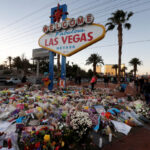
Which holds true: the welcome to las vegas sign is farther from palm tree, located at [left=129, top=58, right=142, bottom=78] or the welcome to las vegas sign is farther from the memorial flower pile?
palm tree, located at [left=129, top=58, right=142, bottom=78]

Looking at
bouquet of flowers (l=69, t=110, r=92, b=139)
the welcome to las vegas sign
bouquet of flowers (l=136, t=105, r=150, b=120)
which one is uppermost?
the welcome to las vegas sign

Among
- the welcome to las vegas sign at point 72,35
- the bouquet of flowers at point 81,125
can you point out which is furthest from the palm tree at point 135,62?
the bouquet of flowers at point 81,125

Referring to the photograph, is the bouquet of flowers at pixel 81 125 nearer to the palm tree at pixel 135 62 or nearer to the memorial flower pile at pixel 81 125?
the memorial flower pile at pixel 81 125

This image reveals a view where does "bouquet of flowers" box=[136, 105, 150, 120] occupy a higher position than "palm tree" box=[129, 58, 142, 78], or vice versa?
"palm tree" box=[129, 58, 142, 78]

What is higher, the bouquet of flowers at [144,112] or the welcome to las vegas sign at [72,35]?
the welcome to las vegas sign at [72,35]

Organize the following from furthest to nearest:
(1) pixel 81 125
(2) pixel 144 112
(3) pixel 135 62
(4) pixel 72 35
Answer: (3) pixel 135 62
(4) pixel 72 35
(2) pixel 144 112
(1) pixel 81 125

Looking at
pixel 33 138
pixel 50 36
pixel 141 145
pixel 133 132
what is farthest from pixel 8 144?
A: pixel 50 36

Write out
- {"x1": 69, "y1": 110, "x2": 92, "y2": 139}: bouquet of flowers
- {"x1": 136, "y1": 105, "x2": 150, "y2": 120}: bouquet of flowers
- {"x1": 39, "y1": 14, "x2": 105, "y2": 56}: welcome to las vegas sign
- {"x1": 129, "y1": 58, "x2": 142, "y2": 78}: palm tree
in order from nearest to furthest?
{"x1": 69, "y1": 110, "x2": 92, "y2": 139}: bouquet of flowers < {"x1": 136, "y1": 105, "x2": 150, "y2": 120}: bouquet of flowers < {"x1": 39, "y1": 14, "x2": 105, "y2": 56}: welcome to las vegas sign < {"x1": 129, "y1": 58, "x2": 142, "y2": 78}: palm tree

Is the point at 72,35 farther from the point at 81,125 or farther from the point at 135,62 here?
the point at 135,62

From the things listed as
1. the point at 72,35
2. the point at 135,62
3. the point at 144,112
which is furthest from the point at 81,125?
the point at 135,62

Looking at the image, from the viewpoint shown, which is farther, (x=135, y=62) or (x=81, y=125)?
(x=135, y=62)

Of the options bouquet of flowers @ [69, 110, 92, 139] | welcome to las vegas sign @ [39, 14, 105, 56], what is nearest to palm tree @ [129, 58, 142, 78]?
welcome to las vegas sign @ [39, 14, 105, 56]

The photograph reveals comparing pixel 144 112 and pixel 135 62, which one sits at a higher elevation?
pixel 135 62

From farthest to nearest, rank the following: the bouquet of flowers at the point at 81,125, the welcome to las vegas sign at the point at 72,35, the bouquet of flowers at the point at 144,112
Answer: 1. the welcome to las vegas sign at the point at 72,35
2. the bouquet of flowers at the point at 144,112
3. the bouquet of flowers at the point at 81,125
